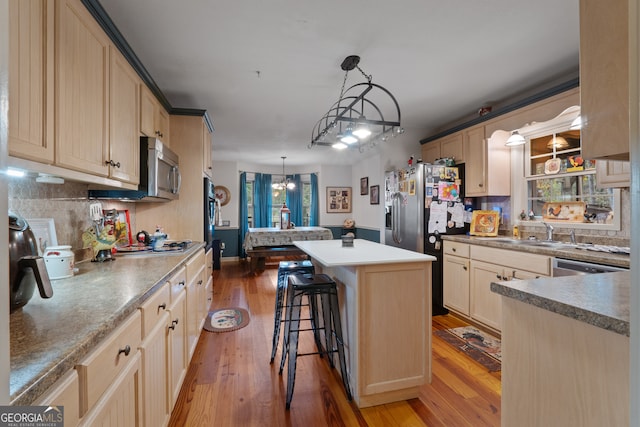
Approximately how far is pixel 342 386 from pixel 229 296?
2.51 metres

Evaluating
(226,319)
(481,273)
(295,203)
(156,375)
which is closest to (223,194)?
(295,203)

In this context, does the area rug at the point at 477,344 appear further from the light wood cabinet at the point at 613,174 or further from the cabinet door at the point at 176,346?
the cabinet door at the point at 176,346

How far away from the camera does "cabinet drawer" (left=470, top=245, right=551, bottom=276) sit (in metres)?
2.30

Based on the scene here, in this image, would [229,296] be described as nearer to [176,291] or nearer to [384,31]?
[176,291]

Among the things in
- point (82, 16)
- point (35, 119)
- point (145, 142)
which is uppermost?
point (82, 16)

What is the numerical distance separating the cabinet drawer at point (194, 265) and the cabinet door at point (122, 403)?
1001 mm

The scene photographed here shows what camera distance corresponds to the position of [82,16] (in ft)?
4.50

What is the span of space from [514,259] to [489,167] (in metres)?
1.14

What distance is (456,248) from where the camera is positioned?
A: 10.5 feet

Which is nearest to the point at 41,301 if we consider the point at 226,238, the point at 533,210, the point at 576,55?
the point at 576,55

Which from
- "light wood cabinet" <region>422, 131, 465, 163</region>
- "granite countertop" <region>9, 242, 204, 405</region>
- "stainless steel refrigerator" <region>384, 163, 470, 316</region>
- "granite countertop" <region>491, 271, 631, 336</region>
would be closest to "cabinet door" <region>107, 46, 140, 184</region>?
"granite countertop" <region>9, 242, 204, 405</region>

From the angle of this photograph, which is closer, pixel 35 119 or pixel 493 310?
pixel 35 119

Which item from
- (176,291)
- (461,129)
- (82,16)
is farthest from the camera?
(461,129)

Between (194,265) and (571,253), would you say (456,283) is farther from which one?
(194,265)
